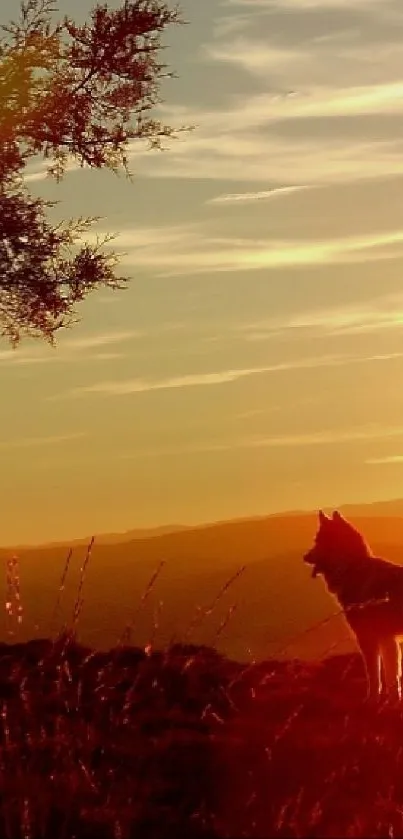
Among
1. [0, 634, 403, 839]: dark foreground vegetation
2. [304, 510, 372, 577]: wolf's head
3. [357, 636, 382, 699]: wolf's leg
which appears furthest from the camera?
[304, 510, 372, 577]: wolf's head

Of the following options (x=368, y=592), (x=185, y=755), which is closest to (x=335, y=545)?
(x=368, y=592)

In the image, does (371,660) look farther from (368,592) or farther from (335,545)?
(335,545)

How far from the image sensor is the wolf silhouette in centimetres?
1348

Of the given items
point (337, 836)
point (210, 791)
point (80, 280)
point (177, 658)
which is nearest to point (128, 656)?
point (177, 658)

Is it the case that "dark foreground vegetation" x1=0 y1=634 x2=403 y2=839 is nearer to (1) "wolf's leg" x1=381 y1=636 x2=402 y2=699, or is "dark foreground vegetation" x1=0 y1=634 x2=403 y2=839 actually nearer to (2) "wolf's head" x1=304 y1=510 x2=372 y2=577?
(1) "wolf's leg" x1=381 y1=636 x2=402 y2=699

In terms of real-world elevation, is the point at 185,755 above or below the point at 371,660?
above

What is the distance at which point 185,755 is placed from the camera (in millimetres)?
9281

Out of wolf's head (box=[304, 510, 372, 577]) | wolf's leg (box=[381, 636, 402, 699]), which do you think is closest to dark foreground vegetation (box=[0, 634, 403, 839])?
wolf's leg (box=[381, 636, 402, 699])

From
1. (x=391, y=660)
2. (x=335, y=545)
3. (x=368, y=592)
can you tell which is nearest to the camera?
(x=391, y=660)

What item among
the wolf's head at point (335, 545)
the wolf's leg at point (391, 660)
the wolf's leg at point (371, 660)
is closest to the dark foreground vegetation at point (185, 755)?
the wolf's leg at point (371, 660)

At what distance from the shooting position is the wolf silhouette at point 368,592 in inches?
531

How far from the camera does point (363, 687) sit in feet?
45.3

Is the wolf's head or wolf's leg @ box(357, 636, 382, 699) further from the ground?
the wolf's head

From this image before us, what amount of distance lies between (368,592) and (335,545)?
949 mm
